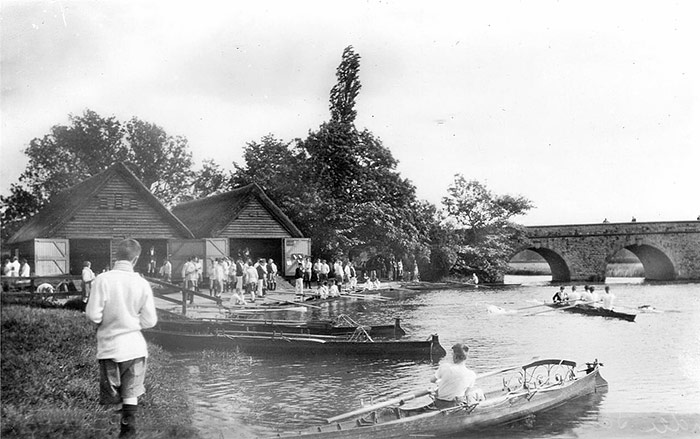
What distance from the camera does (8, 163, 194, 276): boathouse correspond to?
343 inches

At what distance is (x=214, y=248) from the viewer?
46.9ft

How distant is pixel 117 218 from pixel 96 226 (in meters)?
0.41

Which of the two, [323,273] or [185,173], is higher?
[185,173]

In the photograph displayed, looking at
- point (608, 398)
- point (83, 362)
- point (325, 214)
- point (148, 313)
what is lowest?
point (608, 398)

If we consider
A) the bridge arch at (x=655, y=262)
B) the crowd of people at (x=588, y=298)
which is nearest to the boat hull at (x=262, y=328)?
the crowd of people at (x=588, y=298)

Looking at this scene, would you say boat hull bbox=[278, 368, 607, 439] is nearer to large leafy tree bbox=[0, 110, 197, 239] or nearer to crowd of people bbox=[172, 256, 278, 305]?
large leafy tree bbox=[0, 110, 197, 239]

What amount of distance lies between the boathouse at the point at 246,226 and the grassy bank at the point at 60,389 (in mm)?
4418

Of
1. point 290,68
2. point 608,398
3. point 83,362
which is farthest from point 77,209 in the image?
point 608,398

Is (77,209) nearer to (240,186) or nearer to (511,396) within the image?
(240,186)

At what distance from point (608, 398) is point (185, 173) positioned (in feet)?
24.0

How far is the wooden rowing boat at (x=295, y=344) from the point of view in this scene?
980 cm

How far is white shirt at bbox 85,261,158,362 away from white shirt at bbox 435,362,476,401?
3182mm

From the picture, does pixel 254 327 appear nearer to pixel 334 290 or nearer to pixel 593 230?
pixel 334 290

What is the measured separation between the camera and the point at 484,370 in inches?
365
